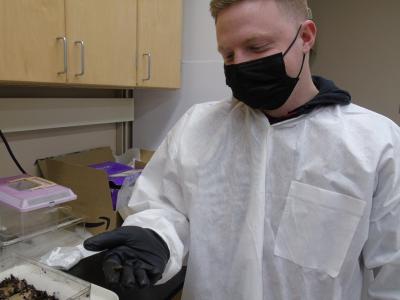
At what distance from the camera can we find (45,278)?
86cm

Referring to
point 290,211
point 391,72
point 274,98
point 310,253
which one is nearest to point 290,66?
point 274,98

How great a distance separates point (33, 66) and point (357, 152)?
96 cm

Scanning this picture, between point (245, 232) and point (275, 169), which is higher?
point (275, 169)

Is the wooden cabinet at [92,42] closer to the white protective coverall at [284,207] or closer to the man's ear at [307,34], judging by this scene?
the white protective coverall at [284,207]

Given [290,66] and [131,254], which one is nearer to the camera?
[131,254]

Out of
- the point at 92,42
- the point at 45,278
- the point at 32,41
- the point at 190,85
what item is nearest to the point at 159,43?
the point at 190,85

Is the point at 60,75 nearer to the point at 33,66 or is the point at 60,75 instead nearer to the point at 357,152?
the point at 33,66

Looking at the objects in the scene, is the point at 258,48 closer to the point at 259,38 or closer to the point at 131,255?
the point at 259,38

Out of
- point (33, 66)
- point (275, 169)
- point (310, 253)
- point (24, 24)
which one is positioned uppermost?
point (24, 24)

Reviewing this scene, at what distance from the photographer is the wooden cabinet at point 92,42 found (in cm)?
96

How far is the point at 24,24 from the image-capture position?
0.96m

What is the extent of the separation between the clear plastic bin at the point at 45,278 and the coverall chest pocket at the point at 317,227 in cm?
49

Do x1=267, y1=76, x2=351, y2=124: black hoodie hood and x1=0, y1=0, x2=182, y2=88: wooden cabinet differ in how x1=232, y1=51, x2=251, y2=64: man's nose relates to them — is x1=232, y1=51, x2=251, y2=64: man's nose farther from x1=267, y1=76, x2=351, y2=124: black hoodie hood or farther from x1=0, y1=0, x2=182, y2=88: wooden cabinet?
Answer: x1=0, y1=0, x2=182, y2=88: wooden cabinet

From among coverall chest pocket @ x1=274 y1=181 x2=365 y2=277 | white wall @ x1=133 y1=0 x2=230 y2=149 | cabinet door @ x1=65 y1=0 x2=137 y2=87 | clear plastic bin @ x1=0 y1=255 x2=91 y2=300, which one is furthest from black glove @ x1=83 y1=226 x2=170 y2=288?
white wall @ x1=133 y1=0 x2=230 y2=149
